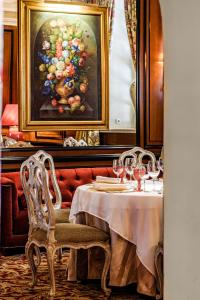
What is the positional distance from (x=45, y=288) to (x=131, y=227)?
808mm

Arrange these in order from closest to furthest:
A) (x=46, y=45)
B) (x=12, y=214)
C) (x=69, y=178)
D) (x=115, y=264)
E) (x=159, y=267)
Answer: (x=159, y=267)
(x=115, y=264)
(x=12, y=214)
(x=69, y=178)
(x=46, y=45)

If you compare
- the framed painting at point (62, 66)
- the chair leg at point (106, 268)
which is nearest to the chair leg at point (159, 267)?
the chair leg at point (106, 268)

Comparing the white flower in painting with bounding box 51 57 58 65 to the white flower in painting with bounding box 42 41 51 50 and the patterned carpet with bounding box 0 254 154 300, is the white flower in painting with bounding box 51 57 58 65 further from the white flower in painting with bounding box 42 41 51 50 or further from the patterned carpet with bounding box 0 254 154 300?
the patterned carpet with bounding box 0 254 154 300

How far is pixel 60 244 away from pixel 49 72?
275 centimetres

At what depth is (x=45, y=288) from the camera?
424 centimetres

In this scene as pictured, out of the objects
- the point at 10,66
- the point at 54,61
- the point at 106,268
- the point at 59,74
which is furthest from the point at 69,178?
the point at 10,66

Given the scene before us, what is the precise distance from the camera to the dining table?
3.86 m

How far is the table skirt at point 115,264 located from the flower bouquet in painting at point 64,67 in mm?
2226

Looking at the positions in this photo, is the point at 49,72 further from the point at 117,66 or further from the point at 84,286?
the point at 84,286

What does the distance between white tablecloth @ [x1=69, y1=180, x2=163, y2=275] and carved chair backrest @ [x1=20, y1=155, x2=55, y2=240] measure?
0.33m

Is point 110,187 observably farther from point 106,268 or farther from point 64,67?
point 64,67

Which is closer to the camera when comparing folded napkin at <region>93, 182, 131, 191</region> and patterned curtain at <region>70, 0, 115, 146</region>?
folded napkin at <region>93, 182, 131, 191</region>

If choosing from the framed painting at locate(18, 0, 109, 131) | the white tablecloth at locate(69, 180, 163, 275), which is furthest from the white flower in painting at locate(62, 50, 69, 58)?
the white tablecloth at locate(69, 180, 163, 275)
